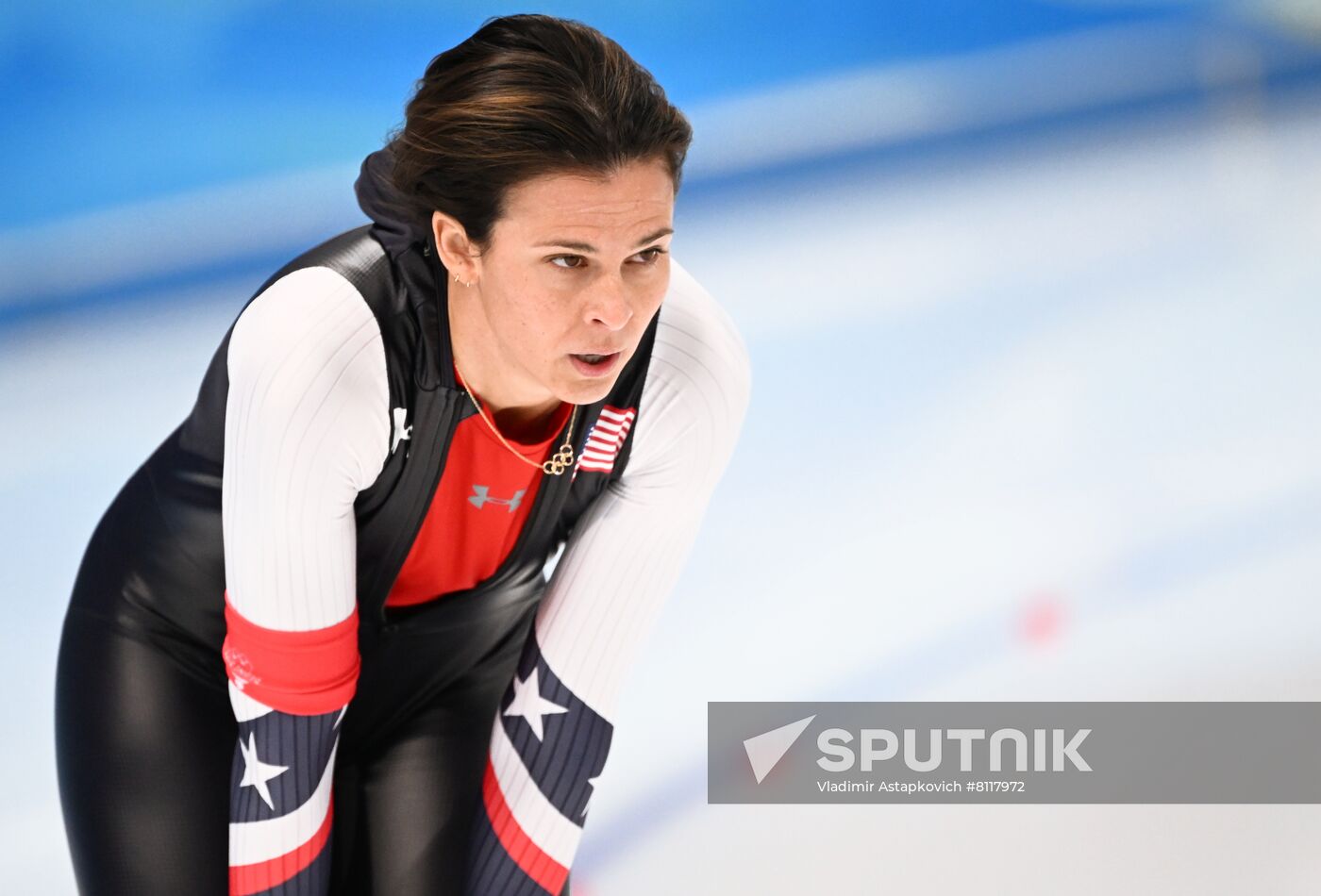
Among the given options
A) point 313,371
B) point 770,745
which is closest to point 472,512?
point 313,371

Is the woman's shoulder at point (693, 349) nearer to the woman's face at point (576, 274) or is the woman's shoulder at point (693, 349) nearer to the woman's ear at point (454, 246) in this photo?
the woman's face at point (576, 274)

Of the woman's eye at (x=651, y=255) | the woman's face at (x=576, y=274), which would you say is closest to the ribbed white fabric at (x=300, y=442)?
the woman's face at (x=576, y=274)

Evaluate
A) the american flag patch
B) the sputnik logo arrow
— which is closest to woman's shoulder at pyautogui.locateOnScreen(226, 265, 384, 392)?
the american flag patch

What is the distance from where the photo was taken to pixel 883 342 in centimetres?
285

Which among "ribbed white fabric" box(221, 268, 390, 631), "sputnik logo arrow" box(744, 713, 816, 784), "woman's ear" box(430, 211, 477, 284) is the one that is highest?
"sputnik logo arrow" box(744, 713, 816, 784)

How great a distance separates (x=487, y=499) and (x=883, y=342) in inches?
61.0

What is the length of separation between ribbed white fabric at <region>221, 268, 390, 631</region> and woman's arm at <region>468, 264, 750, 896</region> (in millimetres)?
245

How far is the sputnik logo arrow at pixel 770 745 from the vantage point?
2.33 m

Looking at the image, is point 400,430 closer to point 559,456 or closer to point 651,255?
point 559,456

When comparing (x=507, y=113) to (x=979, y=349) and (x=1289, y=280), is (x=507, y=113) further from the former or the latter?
(x=1289, y=280)

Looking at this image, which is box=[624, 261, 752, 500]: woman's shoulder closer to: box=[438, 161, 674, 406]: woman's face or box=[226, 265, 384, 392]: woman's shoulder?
box=[438, 161, 674, 406]: woman's face

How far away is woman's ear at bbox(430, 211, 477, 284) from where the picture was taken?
125 centimetres

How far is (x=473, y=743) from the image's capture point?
1.64 meters

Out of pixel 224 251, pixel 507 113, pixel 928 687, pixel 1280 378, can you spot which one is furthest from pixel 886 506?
pixel 507 113
